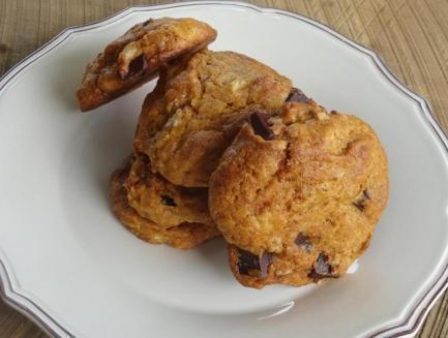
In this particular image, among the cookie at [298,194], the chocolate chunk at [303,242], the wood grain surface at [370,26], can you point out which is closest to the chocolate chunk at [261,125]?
the cookie at [298,194]

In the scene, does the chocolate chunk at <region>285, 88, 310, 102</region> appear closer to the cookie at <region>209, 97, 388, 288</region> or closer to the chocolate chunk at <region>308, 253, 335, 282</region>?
the cookie at <region>209, 97, 388, 288</region>

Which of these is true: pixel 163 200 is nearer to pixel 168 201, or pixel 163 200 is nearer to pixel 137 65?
pixel 168 201

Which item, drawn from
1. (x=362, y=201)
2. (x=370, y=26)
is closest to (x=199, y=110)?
(x=362, y=201)

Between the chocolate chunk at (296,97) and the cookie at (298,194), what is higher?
the chocolate chunk at (296,97)

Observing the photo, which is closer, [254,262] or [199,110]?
[254,262]

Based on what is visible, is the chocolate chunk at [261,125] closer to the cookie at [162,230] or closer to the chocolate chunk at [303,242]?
the chocolate chunk at [303,242]

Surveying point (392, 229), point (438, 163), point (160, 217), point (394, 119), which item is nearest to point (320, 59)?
point (394, 119)

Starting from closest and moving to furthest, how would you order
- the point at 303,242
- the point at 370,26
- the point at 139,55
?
the point at 303,242 < the point at 139,55 < the point at 370,26

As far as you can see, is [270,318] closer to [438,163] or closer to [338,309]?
[338,309]
